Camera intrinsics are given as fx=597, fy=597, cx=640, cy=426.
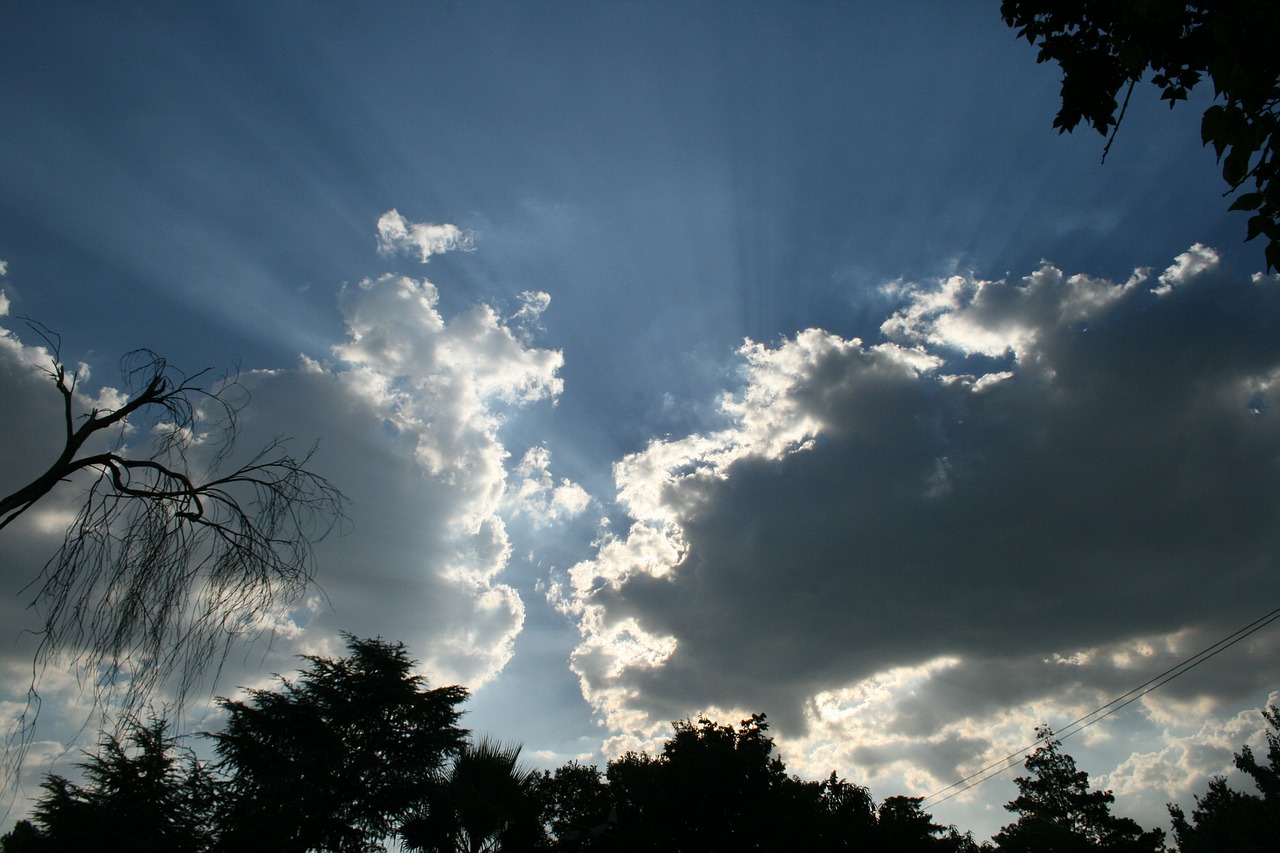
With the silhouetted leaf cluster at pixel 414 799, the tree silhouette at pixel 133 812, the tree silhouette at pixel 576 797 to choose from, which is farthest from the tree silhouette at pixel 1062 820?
the tree silhouette at pixel 133 812

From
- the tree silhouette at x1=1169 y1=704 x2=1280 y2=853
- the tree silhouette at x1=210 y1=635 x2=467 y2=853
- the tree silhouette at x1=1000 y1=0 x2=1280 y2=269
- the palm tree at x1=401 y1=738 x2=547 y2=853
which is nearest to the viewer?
the tree silhouette at x1=1000 y1=0 x2=1280 y2=269

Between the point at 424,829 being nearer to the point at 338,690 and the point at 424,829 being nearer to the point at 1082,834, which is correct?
the point at 338,690

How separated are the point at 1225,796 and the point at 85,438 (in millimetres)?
71042

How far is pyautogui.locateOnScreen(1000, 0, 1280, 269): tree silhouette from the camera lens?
9.80ft

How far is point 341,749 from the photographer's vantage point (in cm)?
2328

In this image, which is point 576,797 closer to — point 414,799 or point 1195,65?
point 414,799

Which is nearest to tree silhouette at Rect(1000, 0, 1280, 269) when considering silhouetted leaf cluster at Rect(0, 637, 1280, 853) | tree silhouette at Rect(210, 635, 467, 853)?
silhouetted leaf cluster at Rect(0, 637, 1280, 853)

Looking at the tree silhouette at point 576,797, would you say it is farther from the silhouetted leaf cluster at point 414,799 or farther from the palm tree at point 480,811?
the palm tree at point 480,811

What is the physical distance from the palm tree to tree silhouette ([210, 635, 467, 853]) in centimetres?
1011

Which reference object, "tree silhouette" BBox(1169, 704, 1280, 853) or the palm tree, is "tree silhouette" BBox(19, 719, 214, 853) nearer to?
the palm tree

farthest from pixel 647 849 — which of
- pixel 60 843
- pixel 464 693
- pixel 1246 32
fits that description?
pixel 1246 32

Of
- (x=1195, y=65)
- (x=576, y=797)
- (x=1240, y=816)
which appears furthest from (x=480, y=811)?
(x=1240, y=816)

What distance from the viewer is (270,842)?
17266 millimetres

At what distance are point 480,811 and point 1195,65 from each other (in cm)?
1399
